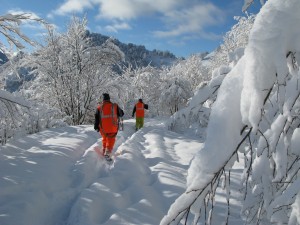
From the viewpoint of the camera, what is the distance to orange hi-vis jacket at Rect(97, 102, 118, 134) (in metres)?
8.73

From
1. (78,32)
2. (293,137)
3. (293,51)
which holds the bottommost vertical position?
(293,137)

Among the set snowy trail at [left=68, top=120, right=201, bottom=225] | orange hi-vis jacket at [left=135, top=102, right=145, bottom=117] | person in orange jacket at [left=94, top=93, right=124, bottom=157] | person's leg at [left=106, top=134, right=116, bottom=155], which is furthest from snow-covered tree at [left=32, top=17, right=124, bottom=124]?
snowy trail at [left=68, top=120, right=201, bottom=225]

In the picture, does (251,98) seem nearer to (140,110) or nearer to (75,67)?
(140,110)

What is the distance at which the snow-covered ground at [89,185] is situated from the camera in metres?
4.37

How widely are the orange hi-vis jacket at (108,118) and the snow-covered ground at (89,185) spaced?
2.38 ft

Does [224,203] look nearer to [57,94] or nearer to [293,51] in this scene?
[293,51]

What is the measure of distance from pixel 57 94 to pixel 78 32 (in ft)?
15.6

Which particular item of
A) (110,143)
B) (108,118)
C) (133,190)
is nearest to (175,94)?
(108,118)

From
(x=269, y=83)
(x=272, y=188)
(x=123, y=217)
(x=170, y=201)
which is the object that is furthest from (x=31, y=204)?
(x=269, y=83)

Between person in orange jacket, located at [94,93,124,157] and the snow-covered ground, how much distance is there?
0.44m

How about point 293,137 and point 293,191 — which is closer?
point 293,191

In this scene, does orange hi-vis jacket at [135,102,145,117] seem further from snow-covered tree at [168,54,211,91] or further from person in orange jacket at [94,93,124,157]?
snow-covered tree at [168,54,211,91]

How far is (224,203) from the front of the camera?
454cm

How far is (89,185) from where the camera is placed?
591 centimetres
